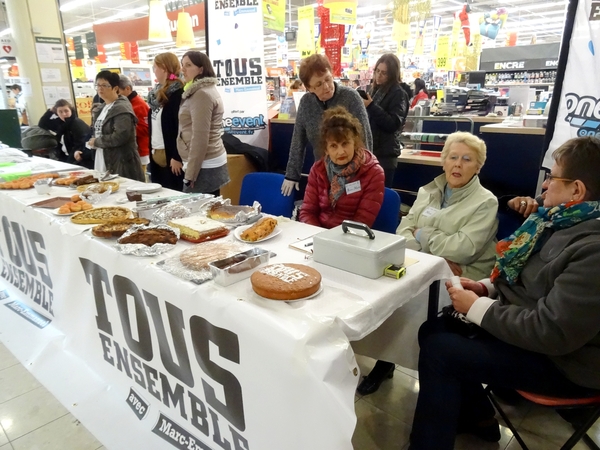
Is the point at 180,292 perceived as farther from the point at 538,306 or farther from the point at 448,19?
the point at 448,19

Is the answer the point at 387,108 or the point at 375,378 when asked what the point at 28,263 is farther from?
the point at 387,108

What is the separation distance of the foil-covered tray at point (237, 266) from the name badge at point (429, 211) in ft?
3.17

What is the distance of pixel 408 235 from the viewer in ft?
6.60

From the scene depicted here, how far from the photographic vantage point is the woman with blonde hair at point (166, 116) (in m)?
2.92

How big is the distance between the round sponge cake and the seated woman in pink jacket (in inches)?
33.1

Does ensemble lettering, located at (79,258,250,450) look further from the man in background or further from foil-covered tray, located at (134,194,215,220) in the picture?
the man in background

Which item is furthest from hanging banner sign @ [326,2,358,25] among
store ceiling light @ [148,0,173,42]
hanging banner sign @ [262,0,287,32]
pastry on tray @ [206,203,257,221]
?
pastry on tray @ [206,203,257,221]

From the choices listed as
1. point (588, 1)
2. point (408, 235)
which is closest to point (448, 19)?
point (588, 1)

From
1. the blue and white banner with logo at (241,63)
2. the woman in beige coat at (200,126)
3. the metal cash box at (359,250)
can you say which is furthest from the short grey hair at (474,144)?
the blue and white banner with logo at (241,63)

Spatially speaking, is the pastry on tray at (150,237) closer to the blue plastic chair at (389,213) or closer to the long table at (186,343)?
the long table at (186,343)

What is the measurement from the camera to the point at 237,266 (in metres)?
1.20

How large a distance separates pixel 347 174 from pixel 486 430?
1.21 meters

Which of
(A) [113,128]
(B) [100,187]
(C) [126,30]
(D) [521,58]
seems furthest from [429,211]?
(C) [126,30]

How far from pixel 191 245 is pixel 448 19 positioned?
13.1 m
